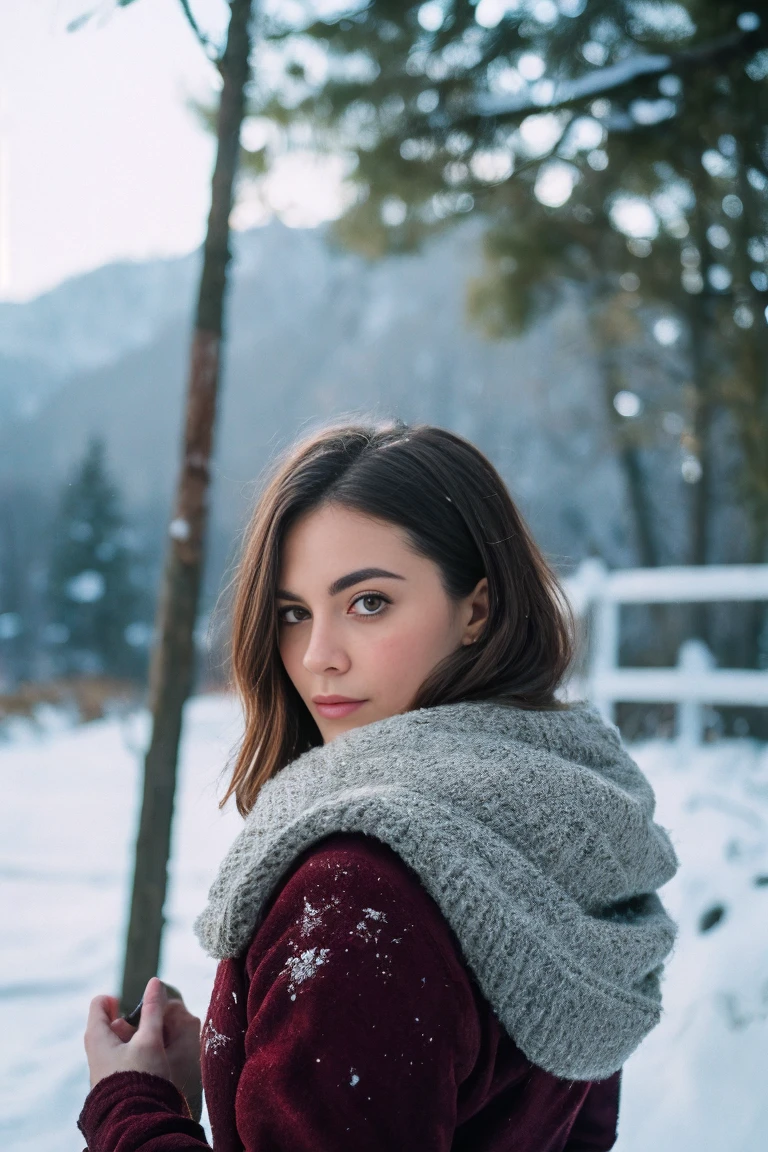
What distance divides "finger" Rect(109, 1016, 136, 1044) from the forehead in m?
0.57

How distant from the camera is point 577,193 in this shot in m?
7.13

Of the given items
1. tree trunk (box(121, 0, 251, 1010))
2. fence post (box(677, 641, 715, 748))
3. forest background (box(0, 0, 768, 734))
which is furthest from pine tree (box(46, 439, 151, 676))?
tree trunk (box(121, 0, 251, 1010))

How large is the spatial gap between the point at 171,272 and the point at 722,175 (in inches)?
776

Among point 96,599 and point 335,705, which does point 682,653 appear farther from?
point 96,599

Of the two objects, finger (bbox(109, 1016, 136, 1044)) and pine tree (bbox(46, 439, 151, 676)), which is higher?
finger (bbox(109, 1016, 136, 1044))

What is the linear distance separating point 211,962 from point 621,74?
369 cm

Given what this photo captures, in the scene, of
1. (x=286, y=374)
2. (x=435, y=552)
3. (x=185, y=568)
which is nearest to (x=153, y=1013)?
(x=435, y=552)

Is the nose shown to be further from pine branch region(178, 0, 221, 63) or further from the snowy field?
pine branch region(178, 0, 221, 63)

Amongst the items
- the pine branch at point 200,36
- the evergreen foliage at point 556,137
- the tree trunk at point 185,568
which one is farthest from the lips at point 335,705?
the evergreen foliage at point 556,137

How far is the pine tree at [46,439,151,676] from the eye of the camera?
40.9ft

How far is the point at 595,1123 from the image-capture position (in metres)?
1.25

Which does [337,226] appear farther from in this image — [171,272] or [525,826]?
[171,272]

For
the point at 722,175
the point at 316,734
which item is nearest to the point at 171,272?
the point at 722,175

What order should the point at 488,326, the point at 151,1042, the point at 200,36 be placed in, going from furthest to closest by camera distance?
the point at 488,326 → the point at 200,36 → the point at 151,1042
